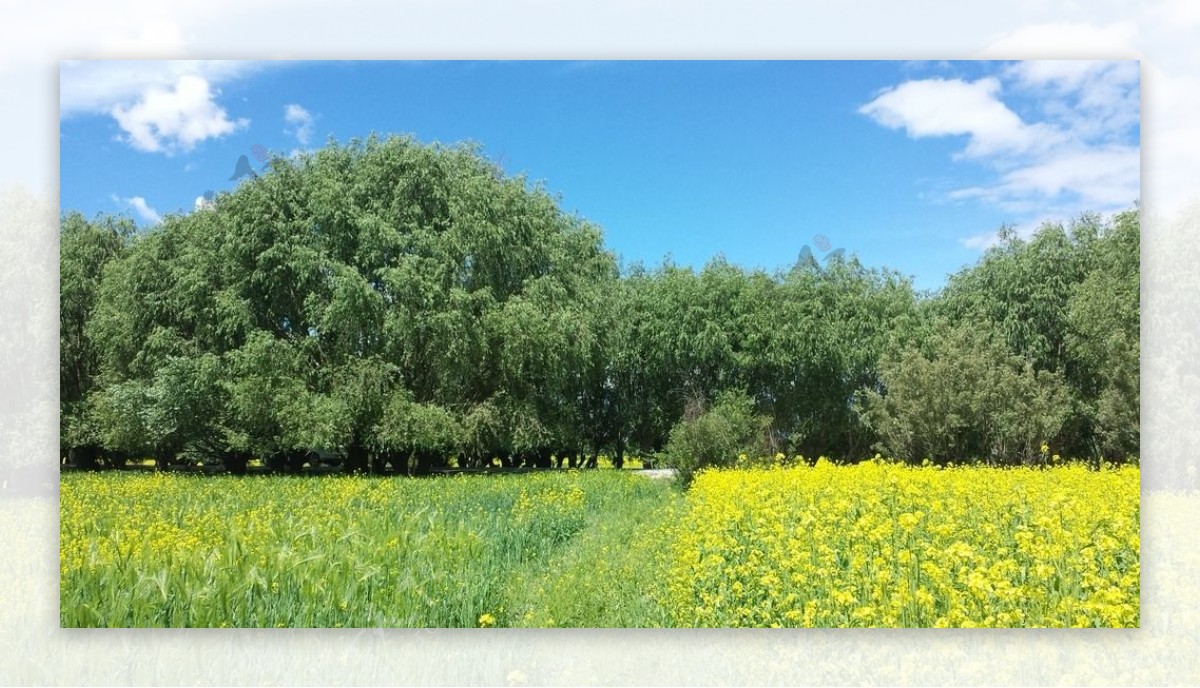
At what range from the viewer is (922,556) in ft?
18.0

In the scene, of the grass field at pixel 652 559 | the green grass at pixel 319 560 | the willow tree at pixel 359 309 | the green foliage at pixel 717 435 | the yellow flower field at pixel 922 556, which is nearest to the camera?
the yellow flower field at pixel 922 556

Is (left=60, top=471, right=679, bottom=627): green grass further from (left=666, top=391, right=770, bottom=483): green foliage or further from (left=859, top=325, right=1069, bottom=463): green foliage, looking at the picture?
(left=859, top=325, right=1069, bottom=463): green foliage

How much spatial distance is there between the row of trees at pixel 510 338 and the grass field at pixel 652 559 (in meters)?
0.68

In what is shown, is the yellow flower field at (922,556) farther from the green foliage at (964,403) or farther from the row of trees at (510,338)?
the row of trees at (510,338)

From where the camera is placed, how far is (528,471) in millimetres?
10344

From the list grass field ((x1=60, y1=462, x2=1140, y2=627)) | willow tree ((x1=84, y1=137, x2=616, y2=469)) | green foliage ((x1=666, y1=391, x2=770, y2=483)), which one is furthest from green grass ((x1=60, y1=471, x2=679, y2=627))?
green foliage ((x1=666, y1=391, x2=770, y2=483))

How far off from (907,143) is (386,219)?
4522 millimetres

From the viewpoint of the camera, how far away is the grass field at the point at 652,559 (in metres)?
5.29

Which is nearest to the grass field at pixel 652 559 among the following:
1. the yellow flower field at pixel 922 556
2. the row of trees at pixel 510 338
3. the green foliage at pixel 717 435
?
the yellow flower field at pixel 922 556

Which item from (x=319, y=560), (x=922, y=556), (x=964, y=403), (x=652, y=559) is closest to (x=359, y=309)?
(x=319, y=560)

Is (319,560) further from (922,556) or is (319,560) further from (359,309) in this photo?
(922,556)

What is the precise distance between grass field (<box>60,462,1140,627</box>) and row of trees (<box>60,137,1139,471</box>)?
68cm

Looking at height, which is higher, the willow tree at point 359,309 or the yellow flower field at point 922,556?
the willow tree at point 359,309

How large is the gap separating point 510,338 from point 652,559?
13.0ft
